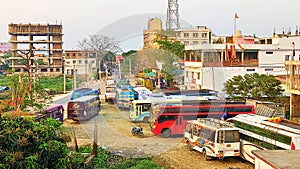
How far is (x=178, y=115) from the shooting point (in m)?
15.1

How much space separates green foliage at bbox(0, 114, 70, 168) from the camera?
6039 mm

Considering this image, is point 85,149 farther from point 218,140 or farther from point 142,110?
point 142,110

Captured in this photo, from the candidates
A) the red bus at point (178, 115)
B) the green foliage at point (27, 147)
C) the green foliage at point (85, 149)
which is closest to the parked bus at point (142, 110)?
the red bus at point (178, 115)

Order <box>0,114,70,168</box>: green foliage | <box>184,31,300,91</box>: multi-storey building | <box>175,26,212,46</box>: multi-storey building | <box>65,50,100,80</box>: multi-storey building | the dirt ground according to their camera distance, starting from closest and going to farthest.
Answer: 1. <box>0,114,70,168</box>: green foliage
2. the dirt ground
3. <box>184,31,300,91</box>: multi-storey building
4. <box>65,50,100,80</box>: multi-storey building
5. <box>175,26,212,46</box>: multi-storey building

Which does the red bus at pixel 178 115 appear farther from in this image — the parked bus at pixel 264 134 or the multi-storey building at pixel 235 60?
the multi-storey building at pixel 235 60

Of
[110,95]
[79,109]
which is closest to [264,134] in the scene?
[79,109]

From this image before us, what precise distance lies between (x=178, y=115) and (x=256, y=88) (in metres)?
4.73

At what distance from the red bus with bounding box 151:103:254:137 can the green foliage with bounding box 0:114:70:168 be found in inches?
333

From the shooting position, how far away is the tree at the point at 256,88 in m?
17.0

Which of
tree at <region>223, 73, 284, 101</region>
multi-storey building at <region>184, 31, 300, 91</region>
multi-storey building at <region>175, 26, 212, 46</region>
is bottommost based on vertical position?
tree at <region>223, 73, 284, 101</region>

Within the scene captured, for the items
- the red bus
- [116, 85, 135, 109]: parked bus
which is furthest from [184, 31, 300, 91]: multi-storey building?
the red bus

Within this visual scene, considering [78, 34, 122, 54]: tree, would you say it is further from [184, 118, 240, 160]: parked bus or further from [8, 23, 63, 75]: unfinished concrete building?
[184, 118, 240, 160]: parked bus

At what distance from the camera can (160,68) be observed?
32938mm

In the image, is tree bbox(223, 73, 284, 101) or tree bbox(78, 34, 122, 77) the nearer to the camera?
tree bbox(223, 73, 284, 101)
